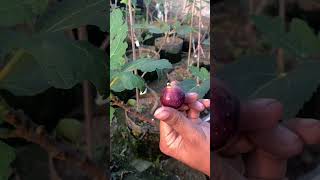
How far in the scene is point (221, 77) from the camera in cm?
108

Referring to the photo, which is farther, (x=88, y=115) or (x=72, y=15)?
(x=88, y=115)

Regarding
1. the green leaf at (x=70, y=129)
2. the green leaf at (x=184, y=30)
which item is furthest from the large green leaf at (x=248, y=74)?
the green leaf at (x=70, y=129)

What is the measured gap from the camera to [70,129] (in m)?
1.13

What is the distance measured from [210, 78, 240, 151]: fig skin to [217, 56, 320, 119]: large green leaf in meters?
0.03

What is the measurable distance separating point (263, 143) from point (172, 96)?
0.76ft

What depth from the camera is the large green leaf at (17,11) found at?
1.00m

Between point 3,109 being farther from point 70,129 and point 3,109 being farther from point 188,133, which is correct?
point 188,133

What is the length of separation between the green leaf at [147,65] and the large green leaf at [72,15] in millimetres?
109

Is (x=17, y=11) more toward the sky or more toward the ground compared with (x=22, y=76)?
more toward the sky

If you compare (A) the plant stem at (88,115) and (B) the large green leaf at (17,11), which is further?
(A) the plant stem at (88,115)

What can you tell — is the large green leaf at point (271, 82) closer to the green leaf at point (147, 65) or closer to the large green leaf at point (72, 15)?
the green leaf at point (147, 65)

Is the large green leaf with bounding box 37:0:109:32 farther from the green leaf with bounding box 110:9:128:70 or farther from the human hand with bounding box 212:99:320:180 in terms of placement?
the human hand with bounding box 212:99:320:180

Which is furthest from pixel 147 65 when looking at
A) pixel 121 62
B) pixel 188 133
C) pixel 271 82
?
pixel 271 82

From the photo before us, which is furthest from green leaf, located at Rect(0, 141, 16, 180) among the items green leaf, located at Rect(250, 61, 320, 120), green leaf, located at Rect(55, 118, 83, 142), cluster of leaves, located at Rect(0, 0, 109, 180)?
green leaf, located at Rect(250, 61, 320, 120)
